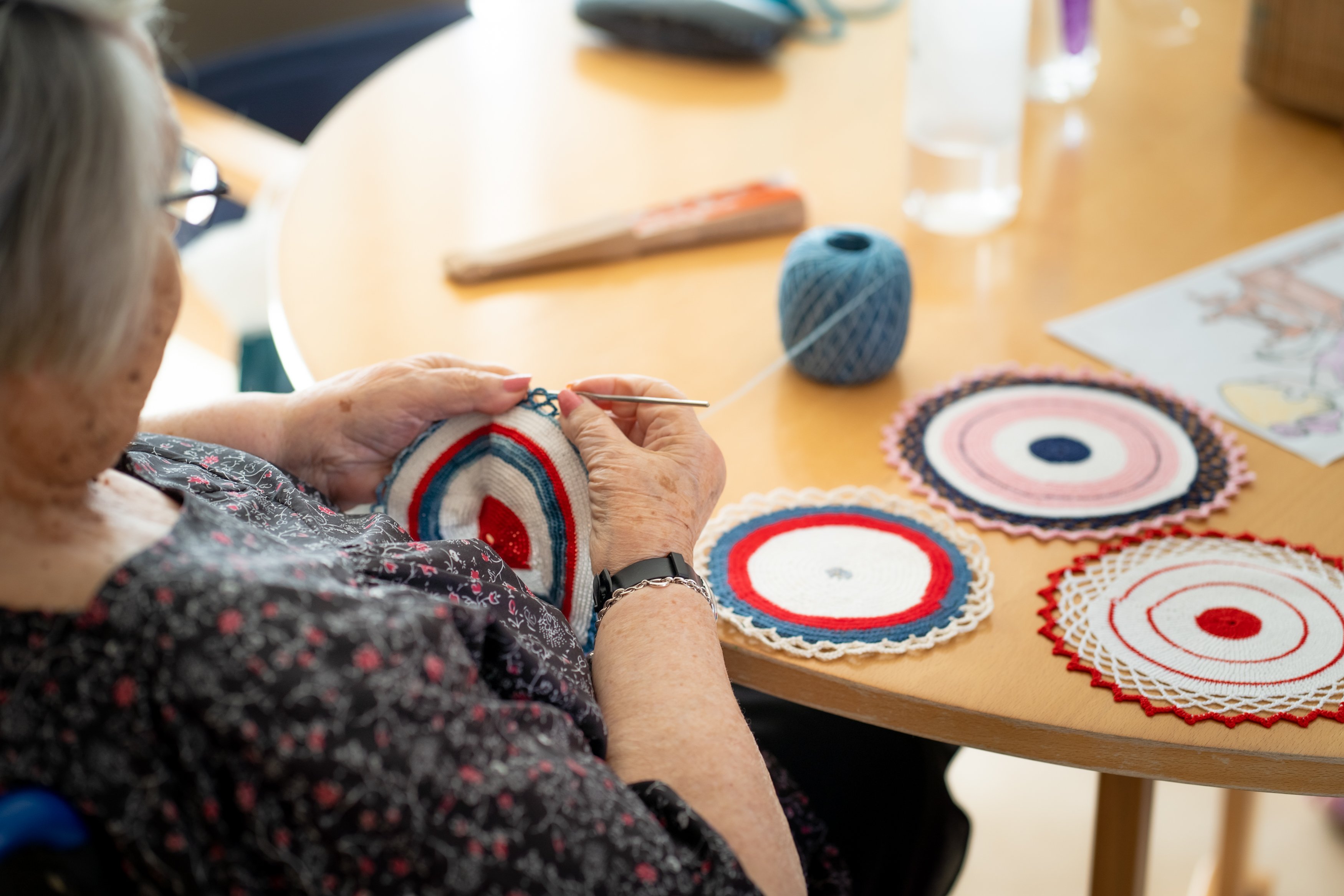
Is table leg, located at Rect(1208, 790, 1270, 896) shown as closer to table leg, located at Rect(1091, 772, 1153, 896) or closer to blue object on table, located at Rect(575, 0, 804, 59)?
table leg, located at Rect(1091, 772, 1153, 896)

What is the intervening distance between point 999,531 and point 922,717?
0.61ft

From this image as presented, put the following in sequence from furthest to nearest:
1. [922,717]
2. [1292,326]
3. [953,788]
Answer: [953,788] < [1292,326] < [922,717]

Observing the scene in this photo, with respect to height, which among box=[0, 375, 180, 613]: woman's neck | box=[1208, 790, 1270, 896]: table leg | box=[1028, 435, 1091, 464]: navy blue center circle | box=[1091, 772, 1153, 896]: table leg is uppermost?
box=[0, 375, 180, 613]: woman's neck

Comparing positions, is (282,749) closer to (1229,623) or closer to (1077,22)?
(1229,623)

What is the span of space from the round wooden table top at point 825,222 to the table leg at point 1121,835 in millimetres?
276

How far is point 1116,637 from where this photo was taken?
76 centimetres

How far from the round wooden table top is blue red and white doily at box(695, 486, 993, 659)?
0.02m

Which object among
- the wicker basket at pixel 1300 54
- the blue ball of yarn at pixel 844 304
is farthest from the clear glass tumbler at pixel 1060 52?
the blue ball of yarn at pixel 844 304

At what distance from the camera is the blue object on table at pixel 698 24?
160 cm

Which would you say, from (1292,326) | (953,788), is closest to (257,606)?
(1292,326)

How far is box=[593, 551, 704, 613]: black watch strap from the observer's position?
799mm

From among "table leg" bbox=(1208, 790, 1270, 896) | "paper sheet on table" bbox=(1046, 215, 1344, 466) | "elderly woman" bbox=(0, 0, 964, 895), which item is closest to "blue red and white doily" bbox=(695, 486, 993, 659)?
"elderly woman" bbox=(0, 0, 964, 895)

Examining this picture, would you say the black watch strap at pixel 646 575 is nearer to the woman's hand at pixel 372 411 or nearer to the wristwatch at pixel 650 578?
the wristwatch at pixel 650 578

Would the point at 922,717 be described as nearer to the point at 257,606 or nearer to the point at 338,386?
the point at 257,606
